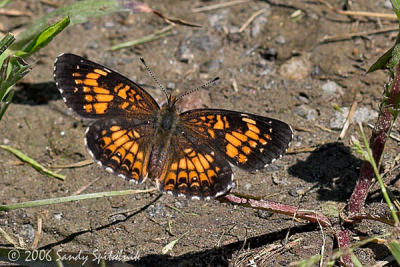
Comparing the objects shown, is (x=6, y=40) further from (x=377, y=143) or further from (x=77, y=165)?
(x=377, y=143)

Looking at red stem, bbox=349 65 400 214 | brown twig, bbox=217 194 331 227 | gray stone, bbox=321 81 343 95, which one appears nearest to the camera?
red stem, bbox=349 65 400 214


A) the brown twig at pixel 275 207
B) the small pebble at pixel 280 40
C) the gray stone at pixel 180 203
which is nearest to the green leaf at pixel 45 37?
the gray stone at pixel 180 203

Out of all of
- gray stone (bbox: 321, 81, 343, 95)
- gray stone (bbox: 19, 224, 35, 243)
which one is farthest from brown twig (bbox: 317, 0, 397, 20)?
gray stone (bbox: 19, 224, 35, 243)

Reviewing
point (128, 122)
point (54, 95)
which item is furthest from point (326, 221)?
point (54, 95)

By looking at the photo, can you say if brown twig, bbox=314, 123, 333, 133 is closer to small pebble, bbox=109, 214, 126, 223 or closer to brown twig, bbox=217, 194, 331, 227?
brown twig, bbox=217, 194, 331, 227

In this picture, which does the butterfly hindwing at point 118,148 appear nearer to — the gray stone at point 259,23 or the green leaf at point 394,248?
the green leaf at point 394,248

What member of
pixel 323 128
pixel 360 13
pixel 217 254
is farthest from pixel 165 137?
pixel 360 13

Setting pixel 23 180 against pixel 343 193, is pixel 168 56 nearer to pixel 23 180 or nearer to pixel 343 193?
pixel 23 180
